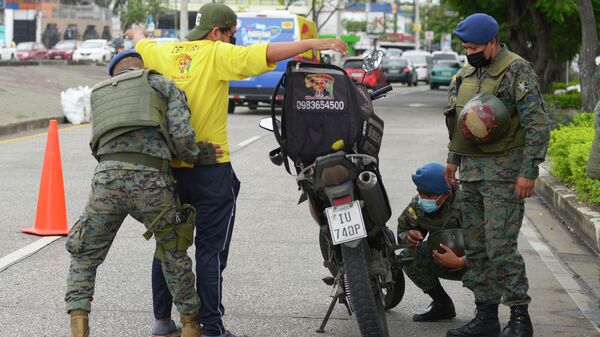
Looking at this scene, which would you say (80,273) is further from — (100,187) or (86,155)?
(86,155)

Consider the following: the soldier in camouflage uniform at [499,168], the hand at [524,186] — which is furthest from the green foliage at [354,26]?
the hand at [524,186]

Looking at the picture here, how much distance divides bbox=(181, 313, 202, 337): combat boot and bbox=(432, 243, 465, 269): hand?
1487 millimetres

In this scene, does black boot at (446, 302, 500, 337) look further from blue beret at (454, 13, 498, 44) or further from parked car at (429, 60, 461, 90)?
parked car at (429, 60, 461, 90)

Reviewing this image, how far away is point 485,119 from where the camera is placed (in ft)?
18.7

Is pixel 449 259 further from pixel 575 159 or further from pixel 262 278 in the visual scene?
pixel 575 159

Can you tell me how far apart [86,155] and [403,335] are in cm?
1020

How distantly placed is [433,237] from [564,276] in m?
2.13

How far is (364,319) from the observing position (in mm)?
5316

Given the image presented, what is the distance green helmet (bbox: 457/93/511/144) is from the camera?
572 centimetres

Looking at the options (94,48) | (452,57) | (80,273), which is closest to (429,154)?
(80,273)

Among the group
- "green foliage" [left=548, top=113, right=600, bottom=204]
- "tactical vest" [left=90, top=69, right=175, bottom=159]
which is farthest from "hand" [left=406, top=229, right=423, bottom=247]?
"green foliage" [left=548, top=113, right=600, bottom=204]

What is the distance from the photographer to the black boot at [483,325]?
19.8 feet

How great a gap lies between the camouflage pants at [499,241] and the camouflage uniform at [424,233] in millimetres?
307

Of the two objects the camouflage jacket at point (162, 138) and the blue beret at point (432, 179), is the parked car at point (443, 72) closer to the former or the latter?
the blue beret at point (432, 179)
